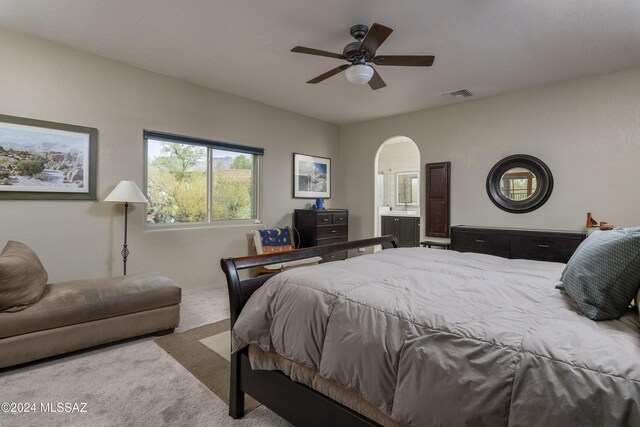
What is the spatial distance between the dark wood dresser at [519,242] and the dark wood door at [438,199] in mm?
574

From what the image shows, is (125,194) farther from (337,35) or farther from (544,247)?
(544,247)

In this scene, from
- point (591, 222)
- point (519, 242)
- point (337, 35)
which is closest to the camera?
point (337, 35)

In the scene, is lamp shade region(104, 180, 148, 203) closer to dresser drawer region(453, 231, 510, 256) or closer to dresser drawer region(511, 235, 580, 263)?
dresser drawer region(453, 231, 510, 256)

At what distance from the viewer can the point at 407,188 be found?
7.68 metres

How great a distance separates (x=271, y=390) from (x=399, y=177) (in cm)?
679

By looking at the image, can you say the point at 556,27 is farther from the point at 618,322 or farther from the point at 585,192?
the point at 618,322

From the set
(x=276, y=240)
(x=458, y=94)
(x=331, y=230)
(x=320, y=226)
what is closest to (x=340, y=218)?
(x=331, y=230)

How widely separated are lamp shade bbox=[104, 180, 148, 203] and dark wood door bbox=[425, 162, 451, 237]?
157 inches

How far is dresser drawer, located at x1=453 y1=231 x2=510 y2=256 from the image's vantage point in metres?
4.08

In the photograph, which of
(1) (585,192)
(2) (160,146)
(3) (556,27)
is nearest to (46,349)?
(2) (160,146)

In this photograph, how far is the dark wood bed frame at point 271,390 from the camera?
1393mm

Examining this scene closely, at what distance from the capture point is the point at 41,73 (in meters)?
3.10

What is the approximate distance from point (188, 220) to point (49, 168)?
5.07ft

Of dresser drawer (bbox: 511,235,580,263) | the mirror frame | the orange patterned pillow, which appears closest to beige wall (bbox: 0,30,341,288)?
the orange patterned pillow
